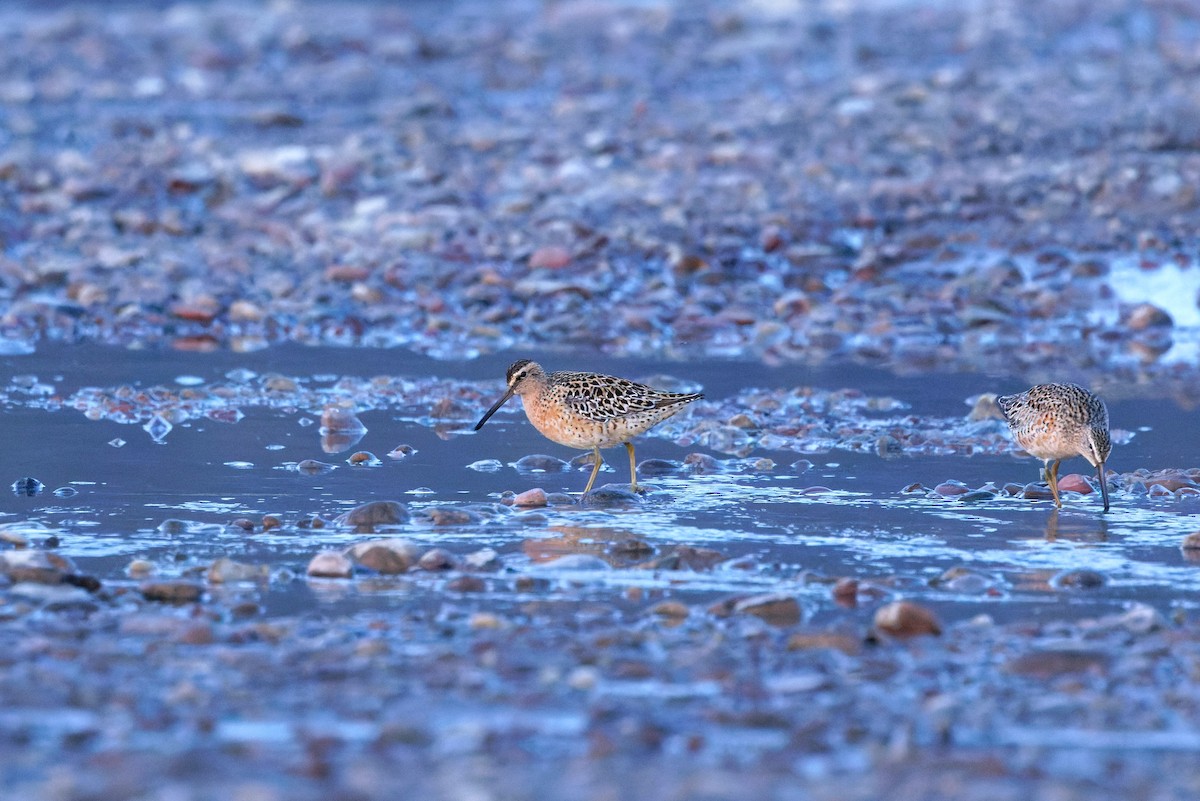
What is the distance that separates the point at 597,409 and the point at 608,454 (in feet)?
4.38

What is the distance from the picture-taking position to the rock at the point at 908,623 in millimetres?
6582

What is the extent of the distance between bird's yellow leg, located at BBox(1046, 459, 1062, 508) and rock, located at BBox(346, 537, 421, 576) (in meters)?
3.46

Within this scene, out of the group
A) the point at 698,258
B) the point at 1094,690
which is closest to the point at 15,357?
the point at 698,258

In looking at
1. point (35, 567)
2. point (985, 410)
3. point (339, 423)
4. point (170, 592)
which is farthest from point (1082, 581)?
point (339, 423)

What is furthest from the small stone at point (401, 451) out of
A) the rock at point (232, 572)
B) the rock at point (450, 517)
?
the rock at point (232, 572)

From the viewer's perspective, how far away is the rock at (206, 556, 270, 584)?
23.8ft

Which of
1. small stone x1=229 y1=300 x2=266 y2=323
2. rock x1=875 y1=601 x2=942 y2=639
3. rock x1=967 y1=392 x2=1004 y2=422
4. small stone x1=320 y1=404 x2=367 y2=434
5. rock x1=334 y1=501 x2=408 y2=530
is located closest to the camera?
rock x1=875 y1=601 x2=942 y2=639

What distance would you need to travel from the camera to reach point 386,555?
750 cm

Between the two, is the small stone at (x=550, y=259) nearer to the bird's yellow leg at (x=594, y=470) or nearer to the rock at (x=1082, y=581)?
the bird's yellow leg at (x=594, y=470)

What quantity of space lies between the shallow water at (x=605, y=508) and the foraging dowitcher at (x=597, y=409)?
0.27 metres

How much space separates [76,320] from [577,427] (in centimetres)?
610

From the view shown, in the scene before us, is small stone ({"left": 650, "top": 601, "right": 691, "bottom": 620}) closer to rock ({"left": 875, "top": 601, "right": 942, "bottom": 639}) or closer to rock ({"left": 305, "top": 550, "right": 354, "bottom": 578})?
rock ({"left": 875, "top": 601, "right": 942, "bottom": 639})

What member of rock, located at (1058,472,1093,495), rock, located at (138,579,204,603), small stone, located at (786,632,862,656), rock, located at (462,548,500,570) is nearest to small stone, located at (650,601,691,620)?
small stone, located at (786,632,862,656)

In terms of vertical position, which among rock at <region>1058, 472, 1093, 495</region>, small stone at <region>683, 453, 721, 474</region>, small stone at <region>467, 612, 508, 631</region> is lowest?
small stone at <region>467, 612, 508, 631</region>
